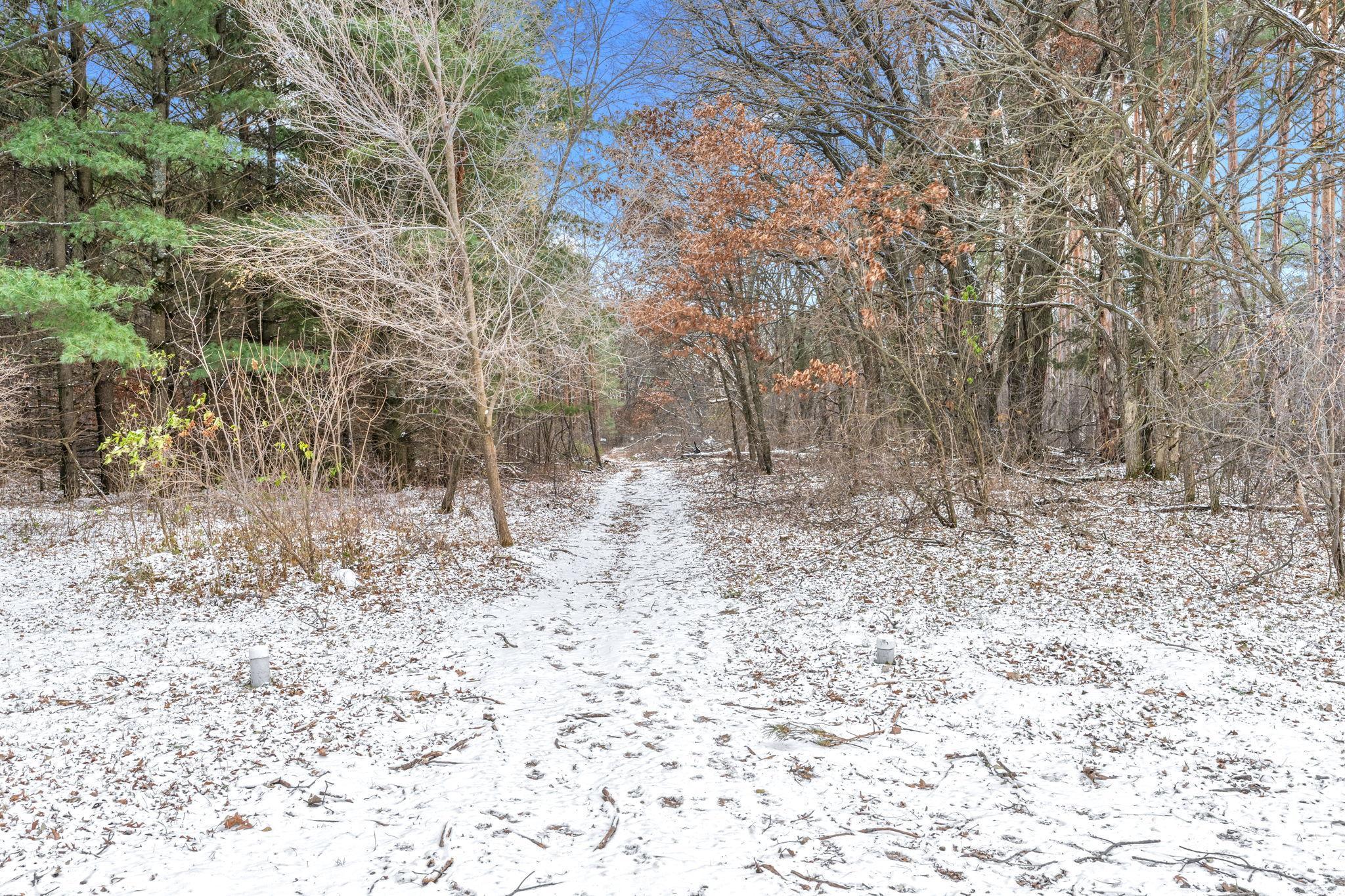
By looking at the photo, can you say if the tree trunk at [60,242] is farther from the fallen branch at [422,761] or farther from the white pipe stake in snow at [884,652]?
the white pipe stake in snow at [884,652]

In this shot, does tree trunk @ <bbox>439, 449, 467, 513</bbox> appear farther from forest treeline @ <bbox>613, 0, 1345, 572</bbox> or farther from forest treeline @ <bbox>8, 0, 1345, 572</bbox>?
forest treeline @ <bbox>613, 0, 1345, 572</bbox>

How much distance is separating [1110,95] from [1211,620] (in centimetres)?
736

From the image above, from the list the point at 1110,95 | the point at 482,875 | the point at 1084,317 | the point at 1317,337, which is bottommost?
the point at 482,875

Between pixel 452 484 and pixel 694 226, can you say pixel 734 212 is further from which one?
pixel 452 484

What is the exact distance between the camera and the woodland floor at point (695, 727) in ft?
9.94

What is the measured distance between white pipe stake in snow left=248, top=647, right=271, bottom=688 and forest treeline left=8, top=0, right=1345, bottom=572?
3.05 meters

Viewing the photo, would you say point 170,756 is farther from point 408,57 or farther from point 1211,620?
point 408,57

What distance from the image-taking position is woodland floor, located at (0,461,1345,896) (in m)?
3.03

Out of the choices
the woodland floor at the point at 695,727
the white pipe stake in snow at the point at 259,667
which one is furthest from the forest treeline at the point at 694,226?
the white pipe stake in snow at the point at 259,667

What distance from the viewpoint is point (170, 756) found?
407 cm

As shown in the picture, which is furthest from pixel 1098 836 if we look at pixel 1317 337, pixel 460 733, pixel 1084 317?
pixel 1084 317

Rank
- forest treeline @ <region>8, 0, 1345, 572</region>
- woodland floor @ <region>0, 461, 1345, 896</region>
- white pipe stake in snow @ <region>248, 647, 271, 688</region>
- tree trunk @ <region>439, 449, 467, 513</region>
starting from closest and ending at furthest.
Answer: woodland floor @ <region>0, 461, 1345, 896</region> < white pipe stake in snow @ <region>248, 647, 271, 688</region> < forest treeline @ <region>8, 0, 1345, 572</region> < tree trunk @ <region>439, 449, 467, 513</region>

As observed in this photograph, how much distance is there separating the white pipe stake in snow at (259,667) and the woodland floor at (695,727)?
0.07 m

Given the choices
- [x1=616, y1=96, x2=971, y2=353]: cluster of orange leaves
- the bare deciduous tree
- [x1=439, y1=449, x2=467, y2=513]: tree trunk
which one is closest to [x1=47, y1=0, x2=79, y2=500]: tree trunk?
the bare deciduous tree
